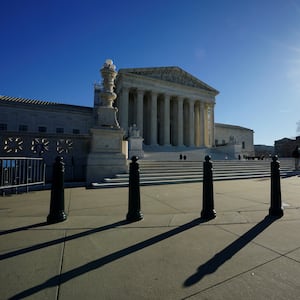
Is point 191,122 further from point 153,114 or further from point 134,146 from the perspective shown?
point 134,146

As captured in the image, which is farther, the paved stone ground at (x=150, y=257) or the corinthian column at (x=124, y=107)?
the corinthian column at (x=124, y=107)

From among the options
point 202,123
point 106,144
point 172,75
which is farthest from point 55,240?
point 202,123

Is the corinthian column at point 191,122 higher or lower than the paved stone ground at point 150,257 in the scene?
higher

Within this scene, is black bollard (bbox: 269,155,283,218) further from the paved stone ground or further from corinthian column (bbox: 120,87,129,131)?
corinthian column (bbox: 120,87,129,131)

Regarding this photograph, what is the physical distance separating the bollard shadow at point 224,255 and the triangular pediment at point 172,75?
3592cm

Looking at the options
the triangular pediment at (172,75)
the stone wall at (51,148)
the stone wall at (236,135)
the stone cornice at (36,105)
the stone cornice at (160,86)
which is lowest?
the stone wall at (51,148)

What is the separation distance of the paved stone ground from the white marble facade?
103 ft

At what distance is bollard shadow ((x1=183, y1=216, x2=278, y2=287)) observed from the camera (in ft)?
6.61

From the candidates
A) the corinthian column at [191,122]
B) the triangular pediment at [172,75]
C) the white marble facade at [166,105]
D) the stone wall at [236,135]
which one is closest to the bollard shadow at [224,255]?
the white marble facade at [166,105]

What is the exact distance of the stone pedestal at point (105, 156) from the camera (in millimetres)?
9438

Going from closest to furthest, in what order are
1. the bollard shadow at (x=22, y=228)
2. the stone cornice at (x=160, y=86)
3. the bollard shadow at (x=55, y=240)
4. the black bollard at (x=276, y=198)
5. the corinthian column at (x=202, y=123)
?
the bollard shadow at (x=55, y=240)
the bollard shadow at (x=22, y=228)
the black bollard at (x=276, y=198)
the stone cornice at (x=160, y=86)
the corinthian column at (x=202, y=123)

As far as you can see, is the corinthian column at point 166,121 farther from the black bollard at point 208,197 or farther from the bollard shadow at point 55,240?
the bollard shadow at point 55,240

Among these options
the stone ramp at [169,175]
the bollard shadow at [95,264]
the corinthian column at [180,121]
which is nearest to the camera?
the bollard shadow at [95,264]

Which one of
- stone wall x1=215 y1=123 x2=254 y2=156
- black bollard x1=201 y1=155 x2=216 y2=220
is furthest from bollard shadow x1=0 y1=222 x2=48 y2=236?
stone wall x1=215 y1=123 x2=254 y2=156
